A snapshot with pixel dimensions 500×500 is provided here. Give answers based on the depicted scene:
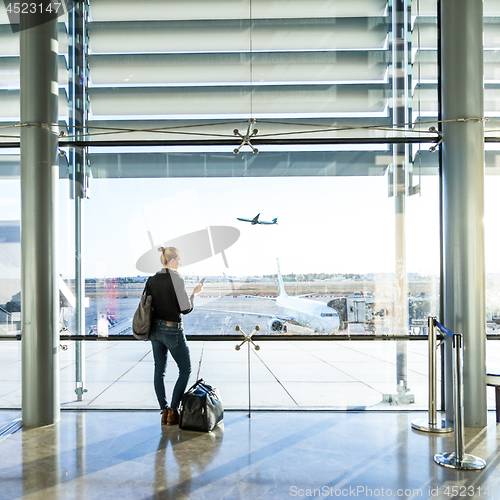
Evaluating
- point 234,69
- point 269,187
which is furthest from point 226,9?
point 269,187

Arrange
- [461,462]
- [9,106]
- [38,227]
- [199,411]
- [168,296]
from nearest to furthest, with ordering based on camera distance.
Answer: [461,462]
[199,411]
[168,296]
[38,227]
[9,106]

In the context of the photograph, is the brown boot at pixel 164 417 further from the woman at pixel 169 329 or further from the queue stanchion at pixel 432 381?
the queue stanchion at pixel 432 381

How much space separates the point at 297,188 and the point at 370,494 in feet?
11.3

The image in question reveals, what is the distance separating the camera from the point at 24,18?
16.8 ft

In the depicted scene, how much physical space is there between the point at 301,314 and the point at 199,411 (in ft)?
5.44

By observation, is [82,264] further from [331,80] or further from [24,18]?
[331,80]

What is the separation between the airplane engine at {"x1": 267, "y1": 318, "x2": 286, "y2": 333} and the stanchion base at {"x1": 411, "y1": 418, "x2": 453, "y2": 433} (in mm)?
1696

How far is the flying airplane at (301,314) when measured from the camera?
18.3 ft

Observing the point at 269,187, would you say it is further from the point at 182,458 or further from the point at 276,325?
the point at 182,458

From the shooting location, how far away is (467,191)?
5086mm

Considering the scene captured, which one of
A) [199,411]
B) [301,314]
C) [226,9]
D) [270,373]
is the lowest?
[199,411]

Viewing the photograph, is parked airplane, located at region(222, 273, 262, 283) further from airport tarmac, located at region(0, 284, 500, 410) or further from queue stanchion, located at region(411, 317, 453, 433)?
queue stanchion, located at region(411, 317, 453, 433)

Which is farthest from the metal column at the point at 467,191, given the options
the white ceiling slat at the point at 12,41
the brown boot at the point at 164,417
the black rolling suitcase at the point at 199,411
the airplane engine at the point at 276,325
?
the white ceiling slat at the point at 12,41

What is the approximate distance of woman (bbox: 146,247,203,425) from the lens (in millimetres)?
4879
